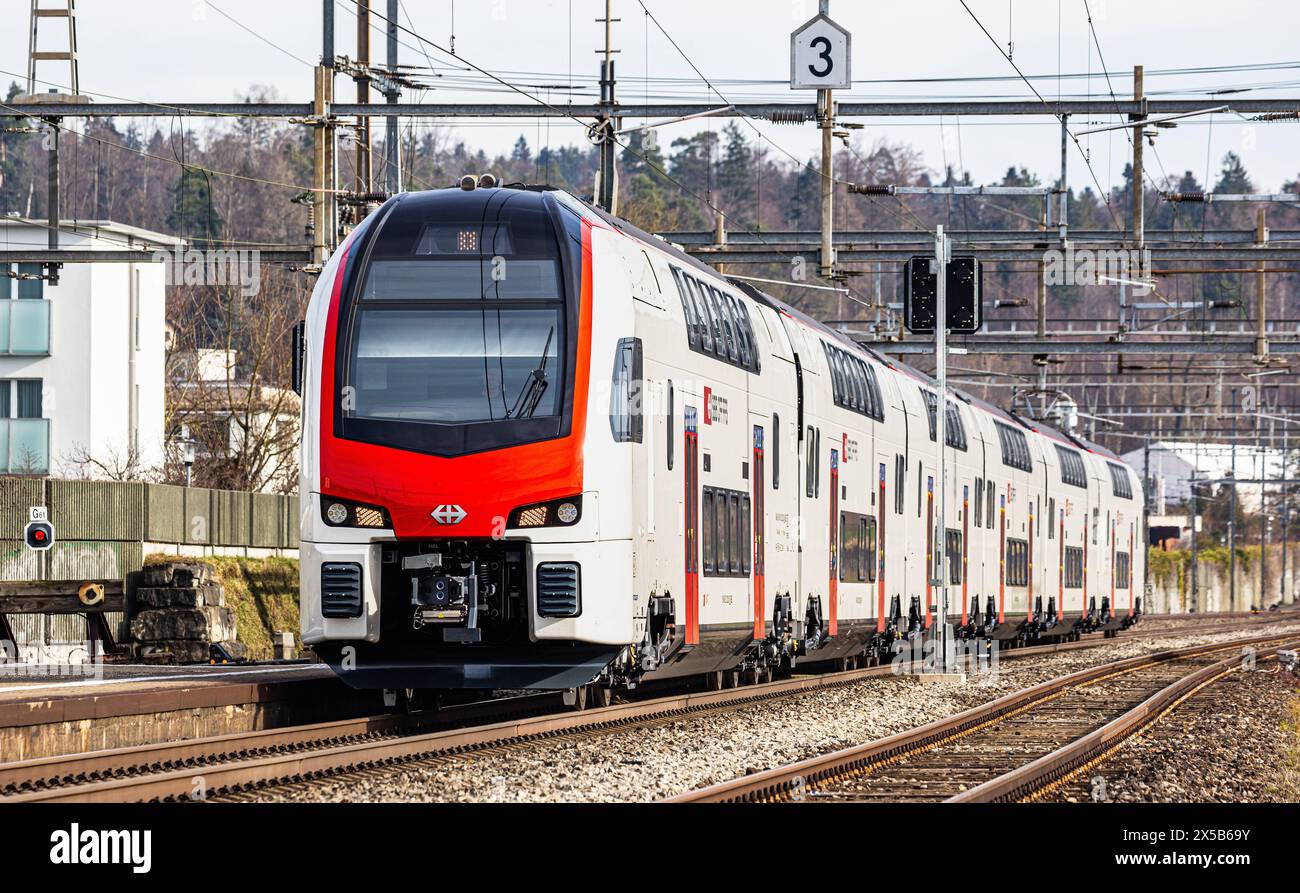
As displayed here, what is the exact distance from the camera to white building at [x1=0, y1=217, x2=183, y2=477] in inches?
1825

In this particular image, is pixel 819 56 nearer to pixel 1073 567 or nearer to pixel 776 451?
pixel 776 451

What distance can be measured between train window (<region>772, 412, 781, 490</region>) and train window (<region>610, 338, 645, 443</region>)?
5.02 meters

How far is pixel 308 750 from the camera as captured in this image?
15133 mm

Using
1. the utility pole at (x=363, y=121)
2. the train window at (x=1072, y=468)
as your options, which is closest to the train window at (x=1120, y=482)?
the train window at (x=1072, y=468)

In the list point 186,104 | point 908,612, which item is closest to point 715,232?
point 908,612

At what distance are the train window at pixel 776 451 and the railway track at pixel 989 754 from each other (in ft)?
10.5

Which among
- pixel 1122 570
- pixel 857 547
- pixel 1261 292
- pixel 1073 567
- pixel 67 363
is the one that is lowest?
pixel 1122 570

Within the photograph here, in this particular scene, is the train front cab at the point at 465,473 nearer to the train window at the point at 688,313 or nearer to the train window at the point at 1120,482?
the train window at the point at 688,313

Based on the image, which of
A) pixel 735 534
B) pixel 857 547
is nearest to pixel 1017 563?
pixel 857 547

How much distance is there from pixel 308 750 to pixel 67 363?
34.4m

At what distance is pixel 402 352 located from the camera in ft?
51.4

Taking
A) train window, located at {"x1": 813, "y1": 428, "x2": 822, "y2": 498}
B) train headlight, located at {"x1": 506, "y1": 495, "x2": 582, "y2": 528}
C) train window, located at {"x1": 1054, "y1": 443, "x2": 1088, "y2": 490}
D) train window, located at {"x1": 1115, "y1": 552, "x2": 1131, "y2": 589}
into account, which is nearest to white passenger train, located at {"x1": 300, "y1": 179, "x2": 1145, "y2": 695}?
train headlight, located at {"x1": 506, "y1": 495, "x2": 582, "y2": 528}
